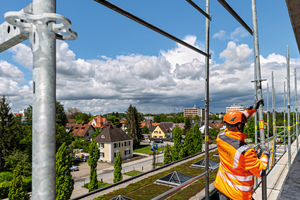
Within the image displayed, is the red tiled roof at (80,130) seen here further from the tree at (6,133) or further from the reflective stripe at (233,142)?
the reflective stripe at (233,142)

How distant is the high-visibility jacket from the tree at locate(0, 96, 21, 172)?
1371 inches

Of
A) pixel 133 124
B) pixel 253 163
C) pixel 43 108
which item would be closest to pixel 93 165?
pixel 253 163

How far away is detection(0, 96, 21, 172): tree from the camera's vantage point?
29547 millimetres

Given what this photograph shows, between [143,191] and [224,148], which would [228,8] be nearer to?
[224,148]

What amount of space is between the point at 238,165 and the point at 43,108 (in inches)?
107

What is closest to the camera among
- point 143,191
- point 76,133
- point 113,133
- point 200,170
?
point 143,191

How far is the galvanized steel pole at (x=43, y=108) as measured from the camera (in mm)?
1024

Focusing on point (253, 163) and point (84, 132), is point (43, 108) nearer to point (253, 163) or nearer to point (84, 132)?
point (253, 163)

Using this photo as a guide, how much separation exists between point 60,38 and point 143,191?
1180cm

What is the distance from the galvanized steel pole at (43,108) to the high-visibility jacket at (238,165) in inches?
99.6

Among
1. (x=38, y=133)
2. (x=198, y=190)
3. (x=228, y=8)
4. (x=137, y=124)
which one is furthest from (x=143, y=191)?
(x=137, y=124)

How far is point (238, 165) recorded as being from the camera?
2857mm

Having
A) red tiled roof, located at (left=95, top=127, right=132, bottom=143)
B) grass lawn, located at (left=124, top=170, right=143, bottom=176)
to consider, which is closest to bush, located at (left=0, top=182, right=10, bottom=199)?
grass lawn, located at (left=124, top=170, right=143, bottom=176)

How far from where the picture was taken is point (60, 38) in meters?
1.21
